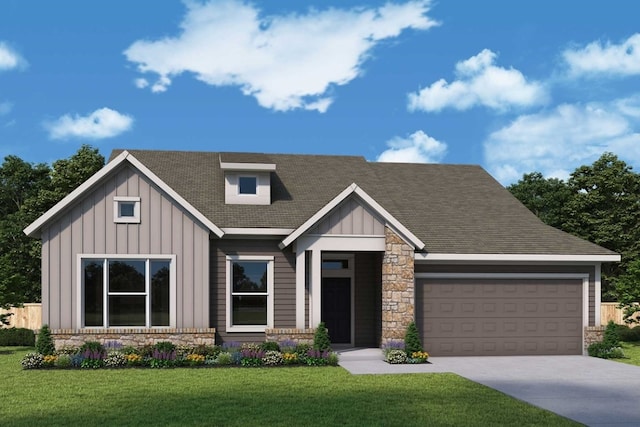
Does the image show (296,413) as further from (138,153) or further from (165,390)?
(138,153)

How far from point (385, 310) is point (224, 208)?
236 inches

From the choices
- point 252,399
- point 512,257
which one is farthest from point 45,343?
point 512,257

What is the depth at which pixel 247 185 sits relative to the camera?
23.1 m

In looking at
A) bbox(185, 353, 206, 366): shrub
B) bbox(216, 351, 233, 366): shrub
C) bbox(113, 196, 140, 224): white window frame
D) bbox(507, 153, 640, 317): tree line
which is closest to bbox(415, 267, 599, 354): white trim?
bbox(216, 351, 233, 366): shrub

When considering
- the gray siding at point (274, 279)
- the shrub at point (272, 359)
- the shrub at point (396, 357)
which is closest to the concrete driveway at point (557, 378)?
the shrub at point (396, 357)

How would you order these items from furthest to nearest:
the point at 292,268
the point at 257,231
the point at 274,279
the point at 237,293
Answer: the point at 292,268
the point at 274,279
the point at 237,293
the point at 257,231

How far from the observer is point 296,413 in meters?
11.8

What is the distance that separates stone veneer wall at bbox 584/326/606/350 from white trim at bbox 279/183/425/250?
20.3 ft

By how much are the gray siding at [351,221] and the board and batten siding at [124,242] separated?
11.6 ft

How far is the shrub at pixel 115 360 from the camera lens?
18234 mm

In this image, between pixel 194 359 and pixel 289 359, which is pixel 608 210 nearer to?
pixel 289 359

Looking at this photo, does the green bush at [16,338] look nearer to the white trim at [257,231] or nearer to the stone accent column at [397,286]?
the white trim at [257,231]

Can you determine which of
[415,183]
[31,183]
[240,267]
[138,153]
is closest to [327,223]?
[240,267]

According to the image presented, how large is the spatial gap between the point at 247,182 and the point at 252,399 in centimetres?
1097
